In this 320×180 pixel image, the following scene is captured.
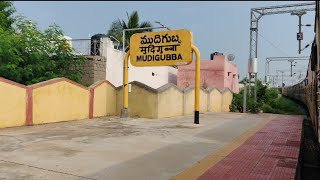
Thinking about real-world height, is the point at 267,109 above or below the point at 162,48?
below

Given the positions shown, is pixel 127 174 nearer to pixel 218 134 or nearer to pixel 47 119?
pixel 218 134

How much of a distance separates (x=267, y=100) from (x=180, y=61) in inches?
679

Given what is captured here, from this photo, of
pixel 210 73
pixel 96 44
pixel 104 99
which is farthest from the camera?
pixel 210 73

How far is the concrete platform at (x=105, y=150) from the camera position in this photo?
675 cm

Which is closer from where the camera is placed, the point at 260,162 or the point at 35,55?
the point at 260,162

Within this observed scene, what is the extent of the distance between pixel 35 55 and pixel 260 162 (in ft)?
41.0

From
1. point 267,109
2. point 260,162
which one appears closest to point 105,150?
point 260,162

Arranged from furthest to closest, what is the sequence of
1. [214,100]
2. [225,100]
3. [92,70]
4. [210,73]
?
[210,73]
[225,100]
[214,100]
[92,70]

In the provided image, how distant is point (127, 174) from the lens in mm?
6699

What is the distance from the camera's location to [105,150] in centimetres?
892

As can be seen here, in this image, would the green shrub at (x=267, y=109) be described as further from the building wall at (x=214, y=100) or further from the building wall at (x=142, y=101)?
the building wall at (x=142, y=101)

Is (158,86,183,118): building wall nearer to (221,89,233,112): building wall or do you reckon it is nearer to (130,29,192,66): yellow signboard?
(130,29,192,66): yellow signboard

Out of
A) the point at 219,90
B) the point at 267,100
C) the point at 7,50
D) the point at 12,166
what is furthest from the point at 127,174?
the point at 267,100

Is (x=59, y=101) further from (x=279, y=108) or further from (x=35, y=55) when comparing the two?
(x=279, y=108)
